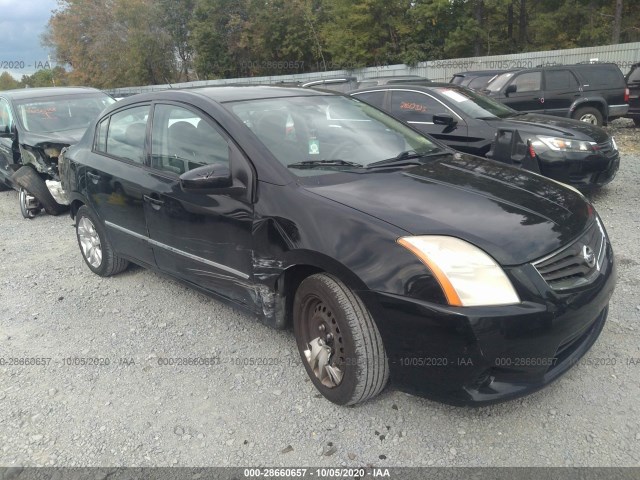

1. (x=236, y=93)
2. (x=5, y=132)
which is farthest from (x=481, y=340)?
(x=5, y=132)

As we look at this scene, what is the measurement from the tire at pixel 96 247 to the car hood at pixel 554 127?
190 inches

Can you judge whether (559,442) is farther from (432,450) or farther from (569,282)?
(569,282)

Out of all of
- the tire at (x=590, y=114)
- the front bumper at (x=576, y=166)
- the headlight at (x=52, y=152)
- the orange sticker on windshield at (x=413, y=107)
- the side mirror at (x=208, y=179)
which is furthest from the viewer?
the tire at (x=590, y=114)

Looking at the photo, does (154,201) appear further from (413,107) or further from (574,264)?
(413,107)

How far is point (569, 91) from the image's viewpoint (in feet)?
39.6

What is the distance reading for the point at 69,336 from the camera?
3.93m

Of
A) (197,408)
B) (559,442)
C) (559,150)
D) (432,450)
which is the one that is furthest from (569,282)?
(559,150)

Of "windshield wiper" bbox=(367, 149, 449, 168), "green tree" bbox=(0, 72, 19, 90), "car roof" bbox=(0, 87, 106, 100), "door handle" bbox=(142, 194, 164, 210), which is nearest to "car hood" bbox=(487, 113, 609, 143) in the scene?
"windshield wiper" bbox=(367, 149, 449, 168)

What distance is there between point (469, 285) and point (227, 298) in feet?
5.51

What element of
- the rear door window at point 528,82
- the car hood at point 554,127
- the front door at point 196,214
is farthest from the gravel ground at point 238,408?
the rear door window at point 528,82

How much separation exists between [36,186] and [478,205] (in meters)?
6.53

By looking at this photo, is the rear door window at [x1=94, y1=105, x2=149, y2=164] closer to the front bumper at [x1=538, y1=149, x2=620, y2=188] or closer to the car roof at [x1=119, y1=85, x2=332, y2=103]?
the car roof at [x1=119, y1=85, x2=332, y2=103]

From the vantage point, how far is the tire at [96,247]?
4.67 meters

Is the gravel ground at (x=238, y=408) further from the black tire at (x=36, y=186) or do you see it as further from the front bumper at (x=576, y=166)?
the black tire at (x=36, y=186)
